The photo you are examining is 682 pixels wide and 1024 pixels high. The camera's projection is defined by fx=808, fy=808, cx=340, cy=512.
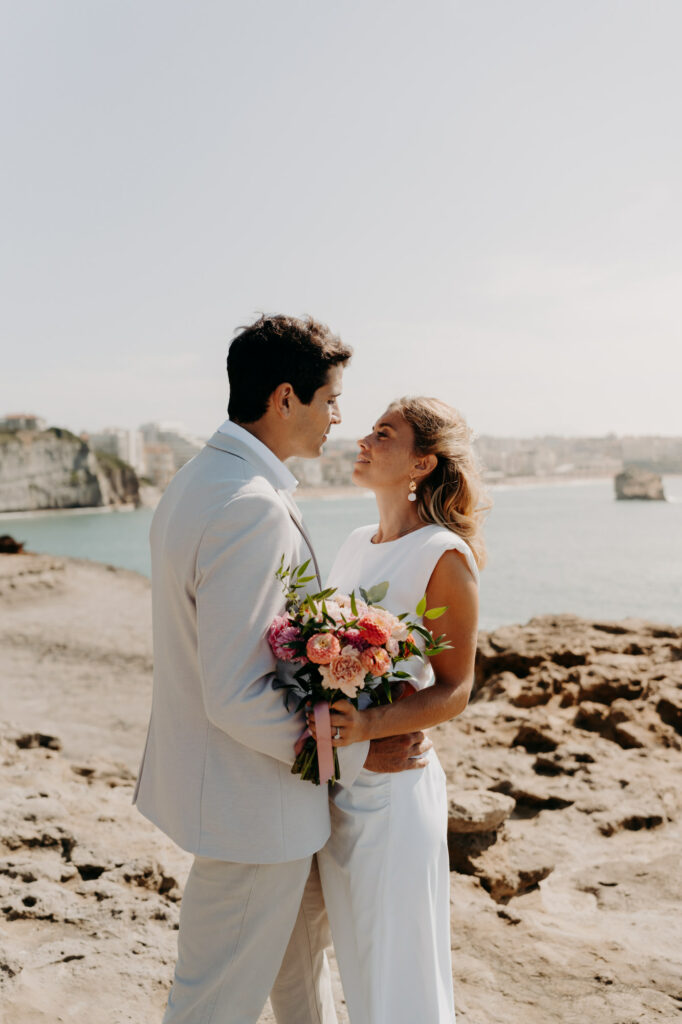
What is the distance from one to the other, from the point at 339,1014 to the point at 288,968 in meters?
0.75

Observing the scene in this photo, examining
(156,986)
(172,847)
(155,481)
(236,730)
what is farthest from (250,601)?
(155,481)

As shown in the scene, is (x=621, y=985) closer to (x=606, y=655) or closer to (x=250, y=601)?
(x=250, y=601)

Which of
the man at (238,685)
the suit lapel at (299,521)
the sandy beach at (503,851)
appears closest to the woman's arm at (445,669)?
the man at (238,685)

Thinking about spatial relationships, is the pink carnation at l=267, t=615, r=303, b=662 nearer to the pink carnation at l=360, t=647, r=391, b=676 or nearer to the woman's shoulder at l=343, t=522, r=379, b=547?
the pink carnation at l=360, t=647, r=391, b=676

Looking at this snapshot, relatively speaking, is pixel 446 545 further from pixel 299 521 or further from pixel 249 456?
pixel 249 456

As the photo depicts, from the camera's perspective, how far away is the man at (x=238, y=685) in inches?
67.3

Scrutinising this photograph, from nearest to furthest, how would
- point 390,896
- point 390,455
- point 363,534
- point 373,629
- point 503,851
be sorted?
point 373,629
point 390,896
point 390,455
point 363,534
point 503,851

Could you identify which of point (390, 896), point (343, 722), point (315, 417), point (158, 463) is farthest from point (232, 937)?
point (158, 463)

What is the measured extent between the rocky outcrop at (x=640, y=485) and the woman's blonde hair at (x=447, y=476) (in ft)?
258

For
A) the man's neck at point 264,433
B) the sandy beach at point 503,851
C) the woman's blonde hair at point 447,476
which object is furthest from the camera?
the sandy beach at point 503,851

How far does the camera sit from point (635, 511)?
7444 centimetres

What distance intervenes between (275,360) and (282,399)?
0.30ft

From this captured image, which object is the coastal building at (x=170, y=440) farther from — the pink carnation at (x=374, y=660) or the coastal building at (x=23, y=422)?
the pink carnation at (x=374, y=660)

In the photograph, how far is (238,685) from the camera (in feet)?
5.58
